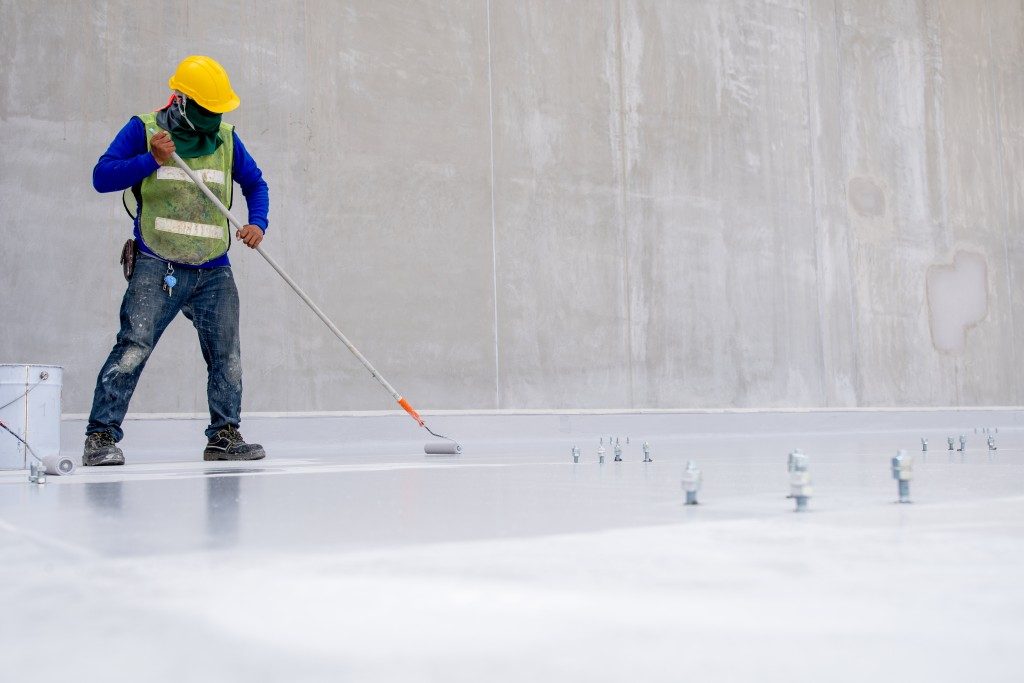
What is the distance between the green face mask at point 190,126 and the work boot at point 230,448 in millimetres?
1073

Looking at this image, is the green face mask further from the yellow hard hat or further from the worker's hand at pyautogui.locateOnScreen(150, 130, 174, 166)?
the worker's hand at pyautogui.locateOnScreen(150, 130, 174, 166)

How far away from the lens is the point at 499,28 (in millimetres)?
5969

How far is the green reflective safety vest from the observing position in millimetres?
3471

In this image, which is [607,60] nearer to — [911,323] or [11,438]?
[911,323]

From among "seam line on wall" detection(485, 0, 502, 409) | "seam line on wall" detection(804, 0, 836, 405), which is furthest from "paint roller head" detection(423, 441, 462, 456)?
"seam line on wall" detection(804, 0, 836, 405)

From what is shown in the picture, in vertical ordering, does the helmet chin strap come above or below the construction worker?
above

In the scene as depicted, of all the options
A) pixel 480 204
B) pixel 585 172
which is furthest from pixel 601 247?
pixel 480 204

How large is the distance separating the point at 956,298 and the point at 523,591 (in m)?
8.44

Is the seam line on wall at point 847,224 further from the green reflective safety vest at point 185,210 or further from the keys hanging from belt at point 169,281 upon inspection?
the keys hanging from belt at point 169,281

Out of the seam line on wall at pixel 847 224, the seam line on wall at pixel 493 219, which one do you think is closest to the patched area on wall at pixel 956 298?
the seam line on wall at pixel 847 224

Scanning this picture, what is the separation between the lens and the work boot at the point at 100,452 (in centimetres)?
321

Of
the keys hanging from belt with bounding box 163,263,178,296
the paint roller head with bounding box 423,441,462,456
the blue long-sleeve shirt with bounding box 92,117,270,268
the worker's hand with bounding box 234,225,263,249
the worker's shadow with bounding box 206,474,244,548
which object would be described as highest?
the blue long-sleeve shirt with bounding box 92,117,270,268

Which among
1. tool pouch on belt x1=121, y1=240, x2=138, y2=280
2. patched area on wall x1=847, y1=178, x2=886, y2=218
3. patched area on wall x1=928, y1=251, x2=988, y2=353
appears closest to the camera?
tool pouch on belt x1=121, y1=240, x2=138, y2=280

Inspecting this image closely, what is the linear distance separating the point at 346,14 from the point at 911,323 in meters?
5.24
